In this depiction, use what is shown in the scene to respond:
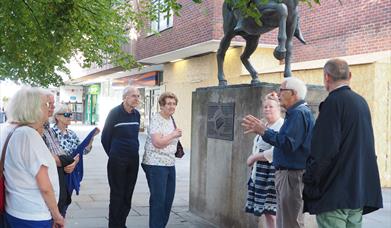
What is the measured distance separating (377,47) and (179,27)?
8070 mm

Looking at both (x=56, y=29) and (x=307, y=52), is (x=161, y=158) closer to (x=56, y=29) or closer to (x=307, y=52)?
(x=56, y=29)

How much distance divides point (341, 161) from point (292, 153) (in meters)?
0.82

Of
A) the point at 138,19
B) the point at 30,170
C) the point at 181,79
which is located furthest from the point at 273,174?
the point at 181,79

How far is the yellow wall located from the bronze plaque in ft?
18.2

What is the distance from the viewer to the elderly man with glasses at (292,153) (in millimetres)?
4422

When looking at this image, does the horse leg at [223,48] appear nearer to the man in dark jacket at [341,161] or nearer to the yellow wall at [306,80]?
the man in dark jacket at [341,161]

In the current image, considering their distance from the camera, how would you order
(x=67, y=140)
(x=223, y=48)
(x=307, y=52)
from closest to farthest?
(x=67, y=140)
(x=223, y=48)
(x=307, y=52)

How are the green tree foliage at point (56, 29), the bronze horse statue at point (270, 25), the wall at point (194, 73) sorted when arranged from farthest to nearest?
the wall at point (194, 73), the green tree foliage at point (56, 29), the bronze horse statue at point (270, 25)

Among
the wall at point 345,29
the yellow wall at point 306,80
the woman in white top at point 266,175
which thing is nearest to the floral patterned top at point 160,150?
the woman in white top at point 266,175

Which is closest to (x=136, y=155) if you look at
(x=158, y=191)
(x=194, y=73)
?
(x=158, y=191)

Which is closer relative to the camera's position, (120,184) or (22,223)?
(22,223)

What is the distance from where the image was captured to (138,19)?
1464 centimetres

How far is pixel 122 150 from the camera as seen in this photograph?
6277mm

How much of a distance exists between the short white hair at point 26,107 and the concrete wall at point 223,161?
9.67ft
